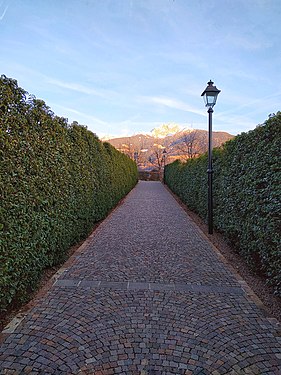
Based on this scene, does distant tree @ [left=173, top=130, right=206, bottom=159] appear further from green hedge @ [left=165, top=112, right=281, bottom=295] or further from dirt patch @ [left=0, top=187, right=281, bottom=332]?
dirt patch @ [left=0, top=187, right=281, bottom=332]

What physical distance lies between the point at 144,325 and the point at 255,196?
238 centimetres

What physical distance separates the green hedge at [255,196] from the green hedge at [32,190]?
281 centimetres

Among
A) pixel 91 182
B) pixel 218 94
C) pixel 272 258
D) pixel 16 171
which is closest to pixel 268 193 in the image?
pixel 272 258

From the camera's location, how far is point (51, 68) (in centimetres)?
779

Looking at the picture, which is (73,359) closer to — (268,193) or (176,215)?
(268,193)

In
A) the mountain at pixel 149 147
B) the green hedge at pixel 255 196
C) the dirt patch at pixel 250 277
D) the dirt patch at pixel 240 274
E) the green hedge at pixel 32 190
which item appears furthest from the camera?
the mountain at pixel 149 147

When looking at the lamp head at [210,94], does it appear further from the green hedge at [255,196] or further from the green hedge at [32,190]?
the green hedge at [32,190]

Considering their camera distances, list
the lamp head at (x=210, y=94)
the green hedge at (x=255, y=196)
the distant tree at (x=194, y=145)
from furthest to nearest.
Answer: the distant tree at (x=194, y=145), the lamp head at (x=210, y=94), the green hedge at (x=255, y=196)

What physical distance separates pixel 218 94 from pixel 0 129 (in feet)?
16.2

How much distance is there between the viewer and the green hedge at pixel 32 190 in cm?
244

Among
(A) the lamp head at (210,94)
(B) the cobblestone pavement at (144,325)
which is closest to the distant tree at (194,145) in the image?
(A) the lamp head at (210,94)

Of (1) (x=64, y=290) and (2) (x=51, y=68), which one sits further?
(2) (x=51, y=68)

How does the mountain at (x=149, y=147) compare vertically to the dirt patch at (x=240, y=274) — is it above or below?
above

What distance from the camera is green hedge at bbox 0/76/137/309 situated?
2436 mm
